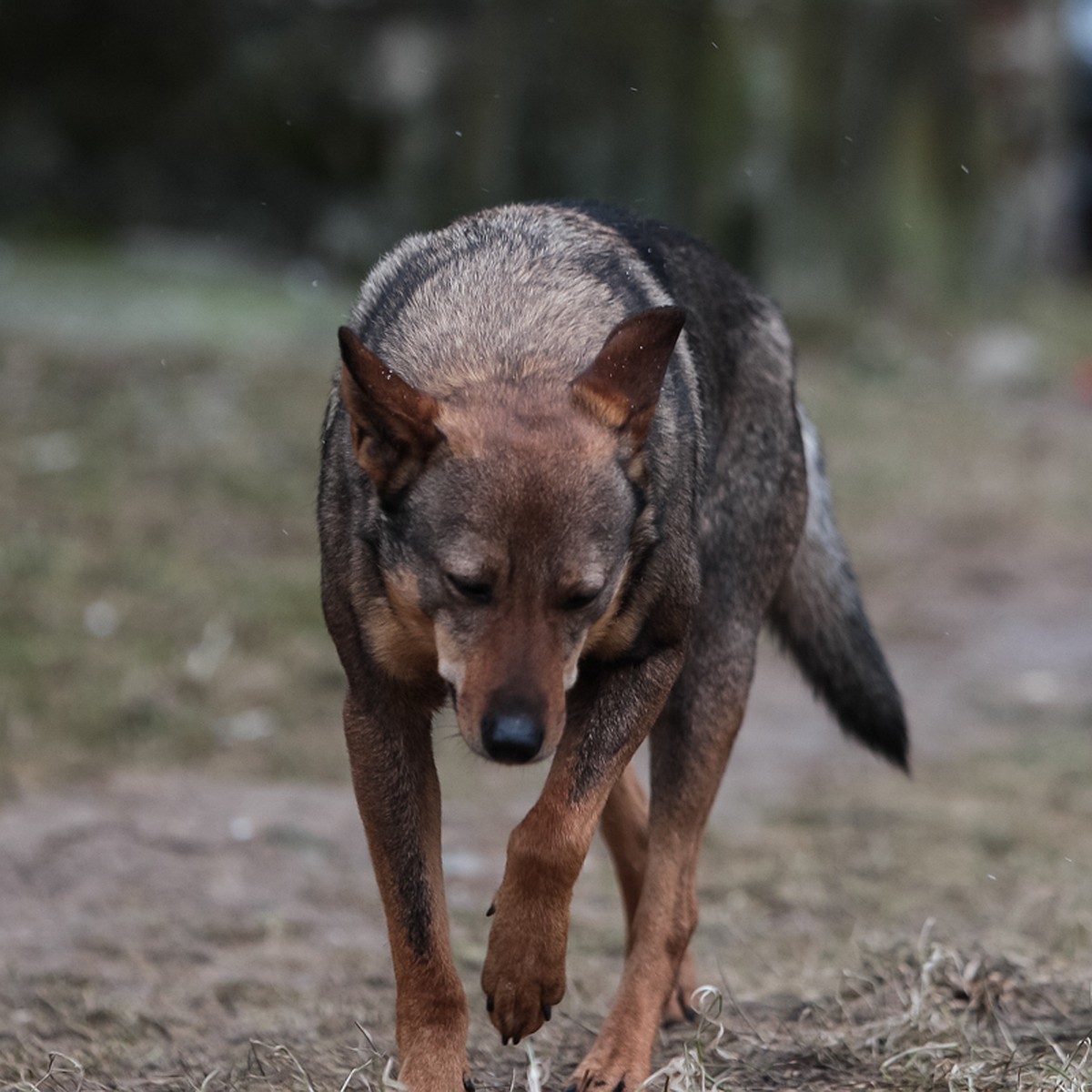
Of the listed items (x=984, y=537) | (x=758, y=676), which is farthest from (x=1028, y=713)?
(x=984, y=537)

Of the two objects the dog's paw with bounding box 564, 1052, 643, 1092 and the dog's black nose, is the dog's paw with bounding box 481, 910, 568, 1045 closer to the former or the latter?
the dog's paw with bounding box 564, 1052, 643, 1092

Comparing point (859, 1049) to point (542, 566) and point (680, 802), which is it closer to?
point (680, 802)

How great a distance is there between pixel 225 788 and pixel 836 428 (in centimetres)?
570

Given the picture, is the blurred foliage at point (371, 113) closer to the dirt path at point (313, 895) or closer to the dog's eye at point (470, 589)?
the dirt path at point (313, 895)

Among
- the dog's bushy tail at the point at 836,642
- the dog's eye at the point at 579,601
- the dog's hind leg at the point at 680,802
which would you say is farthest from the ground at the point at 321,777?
the dog's eye at the point at 579,601

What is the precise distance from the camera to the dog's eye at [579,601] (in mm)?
3221

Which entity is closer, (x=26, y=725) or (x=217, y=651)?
(x=26, y=725)

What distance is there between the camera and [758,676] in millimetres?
7902

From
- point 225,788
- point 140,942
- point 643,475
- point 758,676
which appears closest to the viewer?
point 643,475

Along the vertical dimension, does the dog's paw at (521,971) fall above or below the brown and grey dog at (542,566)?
below

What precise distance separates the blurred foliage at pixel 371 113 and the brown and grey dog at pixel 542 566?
25.0 feet

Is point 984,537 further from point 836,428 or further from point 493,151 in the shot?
point 493,151

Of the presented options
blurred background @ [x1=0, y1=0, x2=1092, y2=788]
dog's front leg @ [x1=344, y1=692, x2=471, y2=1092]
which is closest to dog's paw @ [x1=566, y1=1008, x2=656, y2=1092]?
dog's front leg @ [x1=344, y1=692, x2=471, y2=1092]

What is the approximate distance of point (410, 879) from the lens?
3.58 meters
